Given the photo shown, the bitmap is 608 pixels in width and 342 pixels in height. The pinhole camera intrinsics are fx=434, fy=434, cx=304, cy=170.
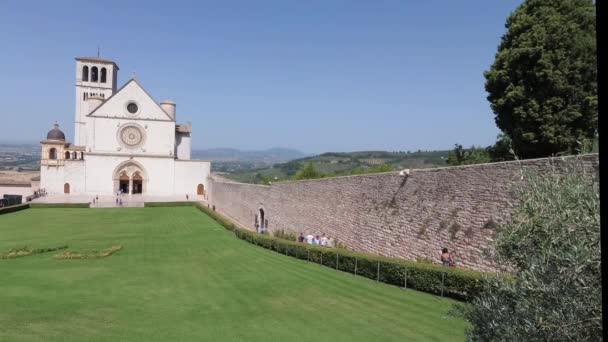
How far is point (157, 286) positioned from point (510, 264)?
11.1 meters

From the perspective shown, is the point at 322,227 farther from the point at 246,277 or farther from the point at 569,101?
the point at 569,101

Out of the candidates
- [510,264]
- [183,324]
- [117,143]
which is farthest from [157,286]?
[117,143]

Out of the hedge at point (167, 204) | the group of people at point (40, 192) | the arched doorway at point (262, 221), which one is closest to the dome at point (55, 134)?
the group of people at point (40, 192)

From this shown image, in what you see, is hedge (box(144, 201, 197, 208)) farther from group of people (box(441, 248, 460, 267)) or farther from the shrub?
group of people (box(441, 248, 460, 267))

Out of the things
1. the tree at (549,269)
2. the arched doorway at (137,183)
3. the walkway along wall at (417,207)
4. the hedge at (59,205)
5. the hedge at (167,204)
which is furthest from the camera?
the arched doorway at (137,183)

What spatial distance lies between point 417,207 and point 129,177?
48.9 metres

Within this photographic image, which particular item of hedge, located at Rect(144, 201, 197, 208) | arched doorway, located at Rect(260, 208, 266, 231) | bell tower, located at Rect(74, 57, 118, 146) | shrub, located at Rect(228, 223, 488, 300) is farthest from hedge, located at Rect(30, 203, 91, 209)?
shrub, located at Rect(228, 223, 488, 300)

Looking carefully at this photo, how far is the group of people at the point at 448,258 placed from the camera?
38.8 ft

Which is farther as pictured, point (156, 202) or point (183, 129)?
point (183, 129)

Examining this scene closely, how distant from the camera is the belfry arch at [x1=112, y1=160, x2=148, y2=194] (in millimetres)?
54719

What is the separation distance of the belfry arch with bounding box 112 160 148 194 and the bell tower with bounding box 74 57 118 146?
1210 centimetres

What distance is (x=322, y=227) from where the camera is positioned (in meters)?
20.7

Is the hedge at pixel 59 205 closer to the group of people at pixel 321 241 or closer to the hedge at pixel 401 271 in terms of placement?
the group of people at pixel 321 241

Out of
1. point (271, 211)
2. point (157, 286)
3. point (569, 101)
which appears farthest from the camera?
point (271, 211)
